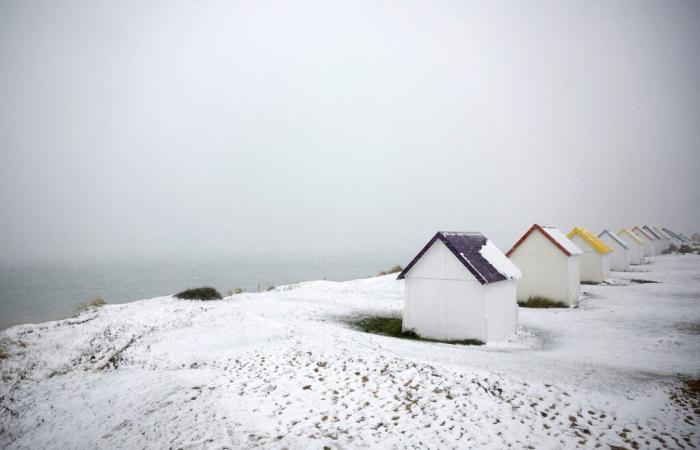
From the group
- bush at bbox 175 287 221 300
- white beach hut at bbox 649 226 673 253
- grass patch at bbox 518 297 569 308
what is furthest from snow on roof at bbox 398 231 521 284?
white beach hut at bbox 649 226 673 253

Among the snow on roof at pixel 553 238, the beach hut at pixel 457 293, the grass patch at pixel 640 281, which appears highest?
the snow on roof at pixel 553 238

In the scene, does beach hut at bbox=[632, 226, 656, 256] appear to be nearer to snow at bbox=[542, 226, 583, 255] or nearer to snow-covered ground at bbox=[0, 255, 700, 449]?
snow at bbox=[542, 226, 583, 255]

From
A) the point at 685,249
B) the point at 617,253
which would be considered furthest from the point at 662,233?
the point at 617,253

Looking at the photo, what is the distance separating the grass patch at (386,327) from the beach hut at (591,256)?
27120 mm

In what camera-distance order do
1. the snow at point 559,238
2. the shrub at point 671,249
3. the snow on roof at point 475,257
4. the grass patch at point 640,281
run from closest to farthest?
the snow on roof at point 475,257 → the snow at point 559,238 → the grass patch at point 640,281 → the shrub at point 671,249

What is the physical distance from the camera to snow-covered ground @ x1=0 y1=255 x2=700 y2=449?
9.32m

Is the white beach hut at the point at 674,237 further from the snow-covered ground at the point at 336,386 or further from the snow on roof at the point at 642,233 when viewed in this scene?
the snow-covered ground at the point at 336,386

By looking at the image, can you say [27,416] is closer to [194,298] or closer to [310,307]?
[310,307]

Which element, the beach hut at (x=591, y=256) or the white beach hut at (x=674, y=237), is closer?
the beach hut at (x=591, y=256)

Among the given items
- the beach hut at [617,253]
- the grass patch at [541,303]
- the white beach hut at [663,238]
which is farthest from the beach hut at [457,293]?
the white beach hut at [663,238]

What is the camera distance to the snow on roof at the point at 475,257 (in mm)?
19125

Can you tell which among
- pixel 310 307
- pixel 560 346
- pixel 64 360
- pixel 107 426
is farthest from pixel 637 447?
pixel 64 360

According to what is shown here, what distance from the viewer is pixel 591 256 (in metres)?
40.5

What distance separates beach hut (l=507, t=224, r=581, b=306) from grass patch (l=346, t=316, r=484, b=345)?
12926mm
